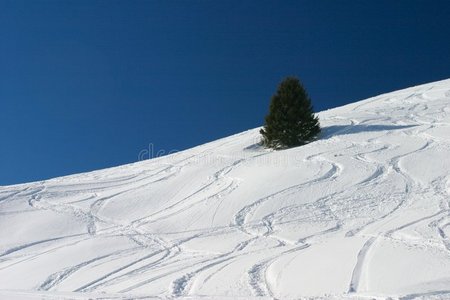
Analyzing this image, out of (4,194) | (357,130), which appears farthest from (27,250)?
(357,130)

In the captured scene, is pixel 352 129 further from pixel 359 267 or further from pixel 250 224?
pixel 359 267

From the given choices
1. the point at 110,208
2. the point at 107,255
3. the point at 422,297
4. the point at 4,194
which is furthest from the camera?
the point at 4,194

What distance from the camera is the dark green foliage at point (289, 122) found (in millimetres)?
21031

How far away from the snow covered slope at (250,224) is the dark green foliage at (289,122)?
114 cm

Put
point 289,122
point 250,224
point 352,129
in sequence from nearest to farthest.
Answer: point 250,224 → point 289,122 → point 352,129

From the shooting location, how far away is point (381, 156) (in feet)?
56.8

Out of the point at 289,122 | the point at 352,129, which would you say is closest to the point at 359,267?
the point at 289,122

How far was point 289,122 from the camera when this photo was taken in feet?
70.0

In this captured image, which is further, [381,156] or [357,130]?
[357,130]

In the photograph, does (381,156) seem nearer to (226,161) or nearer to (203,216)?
(226,161)

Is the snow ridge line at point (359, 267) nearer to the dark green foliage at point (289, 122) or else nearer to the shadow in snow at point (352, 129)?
the dark green foliage at point (289, 122)

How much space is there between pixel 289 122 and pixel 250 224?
971 cm

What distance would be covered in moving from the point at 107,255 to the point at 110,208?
431 cm

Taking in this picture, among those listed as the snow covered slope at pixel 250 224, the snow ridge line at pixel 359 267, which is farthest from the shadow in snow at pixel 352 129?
the snow ridge line at pixel 359 267
